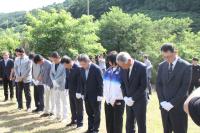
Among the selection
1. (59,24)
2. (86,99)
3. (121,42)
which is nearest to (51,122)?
(86,99)

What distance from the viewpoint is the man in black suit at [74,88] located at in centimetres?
1037

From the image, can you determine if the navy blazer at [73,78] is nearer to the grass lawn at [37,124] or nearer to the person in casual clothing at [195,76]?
the grass lawn at [37,124]

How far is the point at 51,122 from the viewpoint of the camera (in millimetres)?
11570

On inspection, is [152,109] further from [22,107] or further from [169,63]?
[169,63]

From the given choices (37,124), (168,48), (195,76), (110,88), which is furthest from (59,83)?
(195,76)

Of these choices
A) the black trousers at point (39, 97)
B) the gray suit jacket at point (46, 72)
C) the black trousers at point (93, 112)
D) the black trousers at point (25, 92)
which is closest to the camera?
the black trousers at point (93, 112)

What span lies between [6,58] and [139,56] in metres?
16.2

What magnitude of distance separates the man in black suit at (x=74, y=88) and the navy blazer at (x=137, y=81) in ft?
9.63

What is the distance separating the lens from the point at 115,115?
26.8 ft

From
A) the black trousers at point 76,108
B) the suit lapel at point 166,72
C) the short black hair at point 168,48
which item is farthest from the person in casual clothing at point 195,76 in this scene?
the short black hair at point 168,48

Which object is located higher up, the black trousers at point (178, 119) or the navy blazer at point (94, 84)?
the navy blazer at point (94, 84)

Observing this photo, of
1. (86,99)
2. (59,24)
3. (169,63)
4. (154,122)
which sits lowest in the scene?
(154,122)

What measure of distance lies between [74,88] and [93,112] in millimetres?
1243

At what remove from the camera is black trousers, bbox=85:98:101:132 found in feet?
30.4
